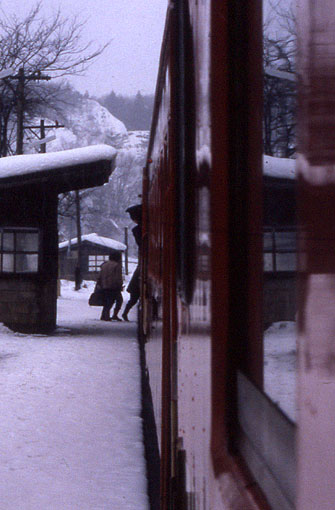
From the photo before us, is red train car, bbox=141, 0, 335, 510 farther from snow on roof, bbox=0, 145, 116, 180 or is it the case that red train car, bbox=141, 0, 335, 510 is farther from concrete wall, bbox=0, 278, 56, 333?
concrete wall, bbox=0, 278, 56, 333

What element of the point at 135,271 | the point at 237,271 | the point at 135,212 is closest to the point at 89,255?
the point at 135,271

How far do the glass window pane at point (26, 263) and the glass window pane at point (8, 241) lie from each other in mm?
192

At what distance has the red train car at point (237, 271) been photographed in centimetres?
73

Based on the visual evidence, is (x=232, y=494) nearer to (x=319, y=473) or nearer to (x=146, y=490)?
(x=319, y=473)

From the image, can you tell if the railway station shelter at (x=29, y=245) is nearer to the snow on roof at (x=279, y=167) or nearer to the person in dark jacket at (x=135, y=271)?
the person in dark jacket at (x=135, y=271)

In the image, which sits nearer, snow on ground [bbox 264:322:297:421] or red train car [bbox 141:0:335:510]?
red train car [bbox 141:0:335:510]

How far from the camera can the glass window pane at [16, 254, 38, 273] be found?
13.0 meters

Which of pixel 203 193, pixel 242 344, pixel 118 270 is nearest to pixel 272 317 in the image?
pixel 242 344

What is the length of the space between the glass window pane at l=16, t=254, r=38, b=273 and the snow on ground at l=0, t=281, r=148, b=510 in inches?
106

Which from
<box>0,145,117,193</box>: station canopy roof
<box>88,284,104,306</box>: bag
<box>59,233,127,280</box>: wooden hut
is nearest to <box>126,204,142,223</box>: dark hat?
<box>0,145,117,193</box>: station canopy roof

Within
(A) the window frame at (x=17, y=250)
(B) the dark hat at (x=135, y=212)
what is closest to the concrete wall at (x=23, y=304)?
(A) the window frame at (x=17, y=250)

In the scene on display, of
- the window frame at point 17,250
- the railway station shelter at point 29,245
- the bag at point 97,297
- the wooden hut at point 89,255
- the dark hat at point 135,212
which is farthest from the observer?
the wooden hut at point 89,255

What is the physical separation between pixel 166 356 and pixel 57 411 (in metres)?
3.78

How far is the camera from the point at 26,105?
26.5m
